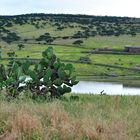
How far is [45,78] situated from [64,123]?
4.51m

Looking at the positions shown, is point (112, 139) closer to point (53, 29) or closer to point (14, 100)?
point (14, 100)

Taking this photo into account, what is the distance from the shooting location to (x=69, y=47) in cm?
11056

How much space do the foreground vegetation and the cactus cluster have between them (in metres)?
2.72

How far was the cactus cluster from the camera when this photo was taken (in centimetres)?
1520

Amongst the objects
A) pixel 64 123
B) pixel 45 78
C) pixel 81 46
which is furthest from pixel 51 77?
pixel 81 46

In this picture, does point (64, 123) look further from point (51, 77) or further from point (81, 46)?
point (81, 46)

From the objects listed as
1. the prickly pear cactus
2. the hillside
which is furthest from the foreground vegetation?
the hillside

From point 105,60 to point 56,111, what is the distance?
78.1 metres

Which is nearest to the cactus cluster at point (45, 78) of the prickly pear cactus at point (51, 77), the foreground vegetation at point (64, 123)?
the prickly pear cactus at point (51, 77)

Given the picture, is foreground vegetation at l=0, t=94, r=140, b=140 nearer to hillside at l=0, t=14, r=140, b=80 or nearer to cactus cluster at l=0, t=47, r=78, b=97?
cactus cluster at l=0, t=47, r=78, b=97

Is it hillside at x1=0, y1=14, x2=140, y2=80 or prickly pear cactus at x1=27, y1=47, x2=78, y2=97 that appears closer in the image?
prickly pear cactus at x1=27, y1=47, x2=78, y2=97

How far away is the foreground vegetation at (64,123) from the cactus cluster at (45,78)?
272 cm

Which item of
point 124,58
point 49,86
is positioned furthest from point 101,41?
point 49,86

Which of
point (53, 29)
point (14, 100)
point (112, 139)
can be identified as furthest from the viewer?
point (53, 29)
